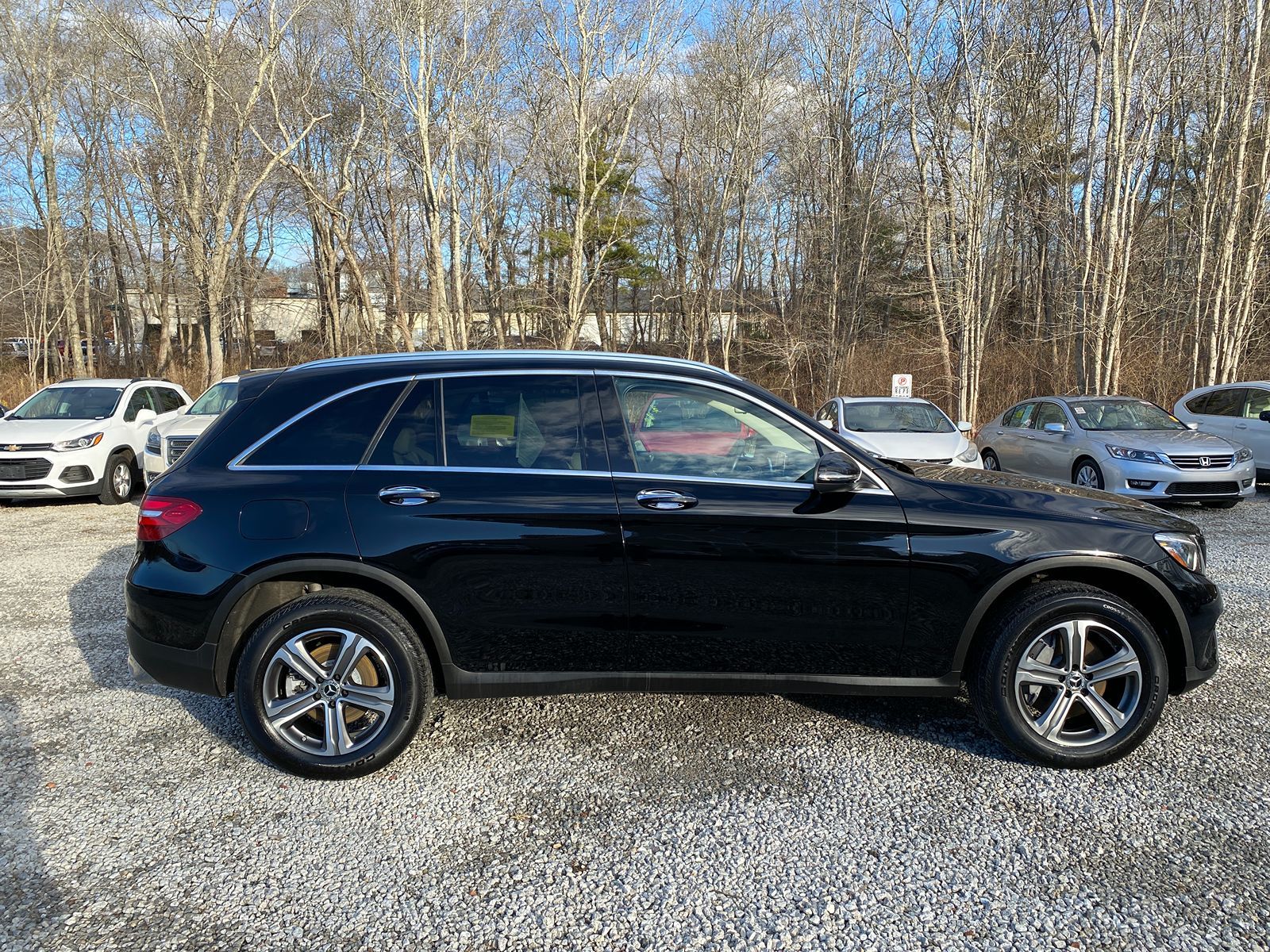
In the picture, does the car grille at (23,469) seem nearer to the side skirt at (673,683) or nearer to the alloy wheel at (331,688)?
the alloy wheel at (331,688)

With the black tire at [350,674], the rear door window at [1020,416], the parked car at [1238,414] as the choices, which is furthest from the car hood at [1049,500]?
the parked car at [1238,414]

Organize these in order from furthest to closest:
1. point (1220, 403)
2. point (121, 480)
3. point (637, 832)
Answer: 1. point (1220, 403)
2. point (121, 480)
3. point (637, 832)

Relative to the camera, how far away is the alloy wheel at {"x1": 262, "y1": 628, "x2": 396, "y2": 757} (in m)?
3.25

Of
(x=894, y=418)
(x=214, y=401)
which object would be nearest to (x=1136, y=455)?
(x=894, y=418)

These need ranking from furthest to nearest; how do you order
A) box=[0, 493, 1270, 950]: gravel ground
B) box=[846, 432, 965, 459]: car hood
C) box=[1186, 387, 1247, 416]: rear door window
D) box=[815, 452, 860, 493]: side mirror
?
box=[1186, 387, 1247, 416]: rear door window
box=[846, 432, 965, 459]: car hood
box=[815, 452, 860, 493]: side mirror
box=[0, 493, 1270, 950]: gravel ground

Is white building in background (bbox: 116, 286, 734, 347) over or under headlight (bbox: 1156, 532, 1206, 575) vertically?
over

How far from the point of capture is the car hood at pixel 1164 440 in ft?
31.1

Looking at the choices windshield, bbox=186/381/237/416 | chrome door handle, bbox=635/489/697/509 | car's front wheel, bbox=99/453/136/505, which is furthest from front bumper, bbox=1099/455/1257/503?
car's front wheel, bbox=99/453/136/505

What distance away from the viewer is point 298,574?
10.8ft

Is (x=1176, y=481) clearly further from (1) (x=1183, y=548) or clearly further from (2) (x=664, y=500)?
(2) (x=664, y=500)

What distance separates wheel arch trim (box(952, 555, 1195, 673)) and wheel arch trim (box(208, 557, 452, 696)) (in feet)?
7.21

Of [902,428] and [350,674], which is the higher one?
[902,428]

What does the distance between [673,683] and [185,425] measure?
381 inches

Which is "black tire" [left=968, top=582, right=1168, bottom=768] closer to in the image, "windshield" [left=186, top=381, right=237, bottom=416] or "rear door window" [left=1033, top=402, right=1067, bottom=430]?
"rear door window" [left=1033, top=402, right=1067, bottom=430]
